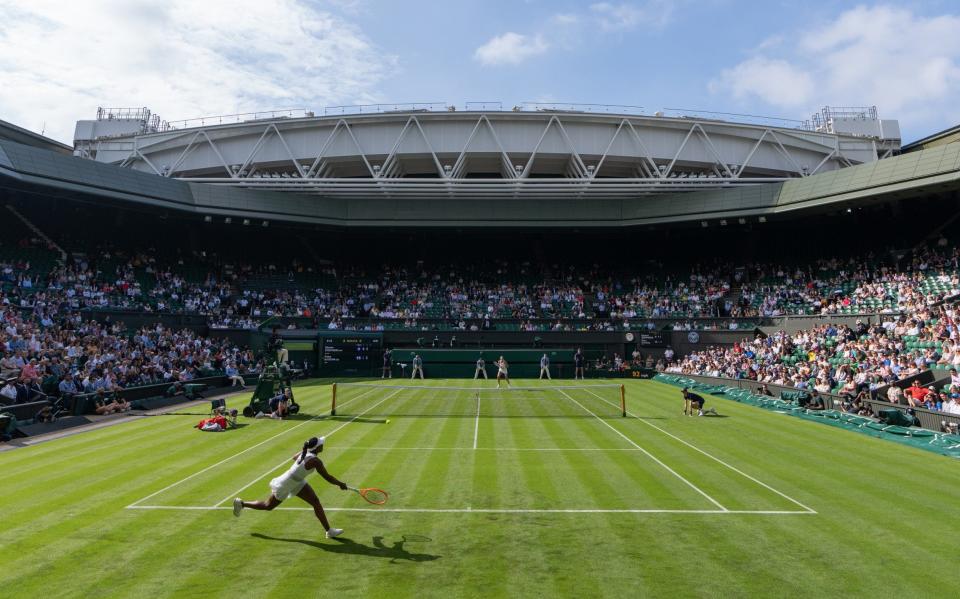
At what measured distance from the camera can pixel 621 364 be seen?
1635 inches

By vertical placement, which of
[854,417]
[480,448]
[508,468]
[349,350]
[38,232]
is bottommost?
[508,468]

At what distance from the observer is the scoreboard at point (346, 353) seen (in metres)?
41.5

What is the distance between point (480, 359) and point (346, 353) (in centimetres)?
1053

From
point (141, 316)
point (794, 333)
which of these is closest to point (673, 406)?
point (794, 333)

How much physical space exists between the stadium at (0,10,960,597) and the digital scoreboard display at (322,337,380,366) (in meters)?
0.17

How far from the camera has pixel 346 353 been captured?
41594 millimetres

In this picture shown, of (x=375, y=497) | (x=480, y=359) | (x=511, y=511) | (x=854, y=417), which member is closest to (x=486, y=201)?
(x=480, y=359)

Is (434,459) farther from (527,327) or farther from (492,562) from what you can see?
(527,327)

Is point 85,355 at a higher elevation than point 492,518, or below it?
higher

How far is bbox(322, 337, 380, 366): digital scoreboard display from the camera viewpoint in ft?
136

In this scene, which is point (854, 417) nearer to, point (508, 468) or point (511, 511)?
point (508, 468)

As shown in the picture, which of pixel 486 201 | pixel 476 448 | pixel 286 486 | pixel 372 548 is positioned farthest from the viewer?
pixel 486 201

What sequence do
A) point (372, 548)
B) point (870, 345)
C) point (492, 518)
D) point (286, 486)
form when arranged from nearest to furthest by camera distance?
1. point (372, 548)
2. point (286, 486)
3. point (492, 518)
4. point (870, 345)

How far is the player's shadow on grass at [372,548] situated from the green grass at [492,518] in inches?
2.2
